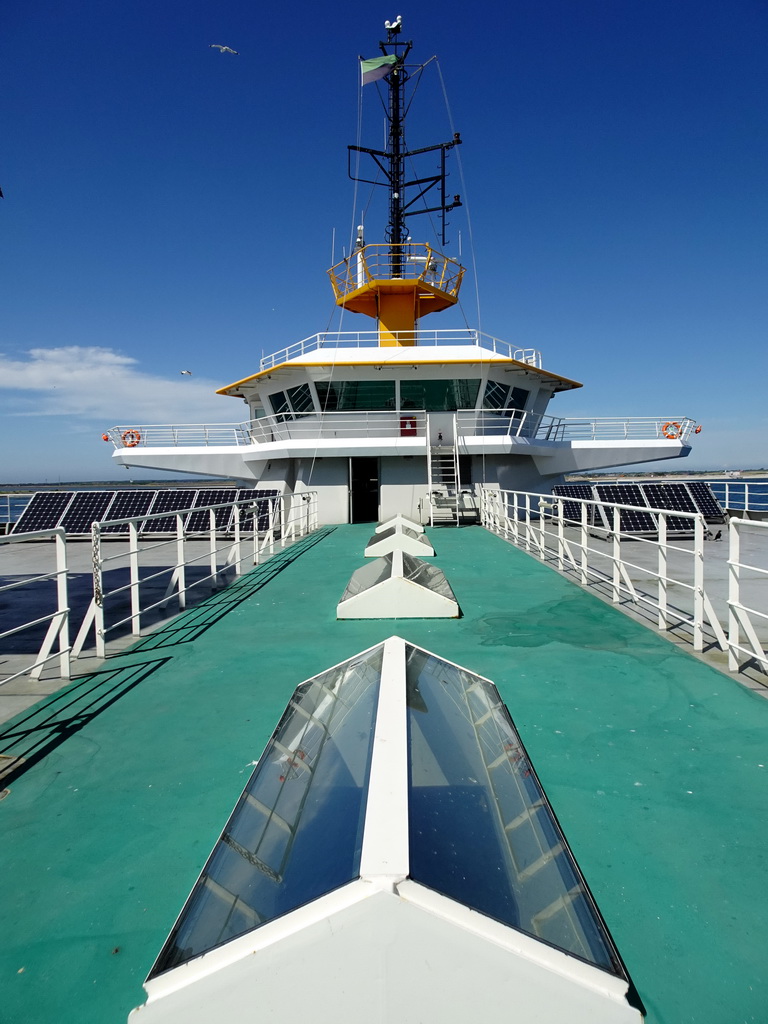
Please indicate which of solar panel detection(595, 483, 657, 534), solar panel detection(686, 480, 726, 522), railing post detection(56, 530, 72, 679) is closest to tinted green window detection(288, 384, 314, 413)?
solar panel detection(595, 483, 657, 534)

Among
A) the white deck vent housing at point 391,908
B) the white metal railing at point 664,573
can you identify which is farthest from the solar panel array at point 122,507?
the white deck vent housing at point 391,908

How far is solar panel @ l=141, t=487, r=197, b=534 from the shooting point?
1818 centimetres

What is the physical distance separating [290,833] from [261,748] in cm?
178

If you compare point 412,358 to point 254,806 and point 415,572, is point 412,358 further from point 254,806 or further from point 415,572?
point 254,806

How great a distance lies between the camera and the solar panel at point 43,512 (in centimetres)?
1702

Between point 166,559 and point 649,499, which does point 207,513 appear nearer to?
point 166,559

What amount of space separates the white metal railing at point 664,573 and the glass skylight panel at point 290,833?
10.3 ft

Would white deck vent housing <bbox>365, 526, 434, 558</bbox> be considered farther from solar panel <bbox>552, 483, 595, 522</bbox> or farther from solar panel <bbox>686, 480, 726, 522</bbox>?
solar panel <bbox>686, 480, 726, 522</bbox>

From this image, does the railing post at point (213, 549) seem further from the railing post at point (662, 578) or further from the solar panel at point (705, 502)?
the solar panel at point (705, 502)

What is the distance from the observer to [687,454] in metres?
18.7

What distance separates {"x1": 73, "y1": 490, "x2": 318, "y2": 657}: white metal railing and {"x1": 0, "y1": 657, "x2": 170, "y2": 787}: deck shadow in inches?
17.1

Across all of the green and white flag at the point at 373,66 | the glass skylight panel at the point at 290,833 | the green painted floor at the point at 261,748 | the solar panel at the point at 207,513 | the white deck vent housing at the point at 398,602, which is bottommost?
the green painted floor at the point at 261,748

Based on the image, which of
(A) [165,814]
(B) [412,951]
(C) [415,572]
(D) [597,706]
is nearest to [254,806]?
(B) [412,951]

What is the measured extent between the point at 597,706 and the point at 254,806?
2644 mm
